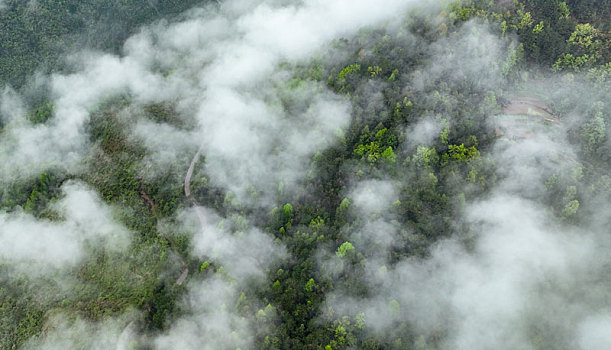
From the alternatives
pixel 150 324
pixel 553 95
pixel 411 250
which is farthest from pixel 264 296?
pixel 553 95

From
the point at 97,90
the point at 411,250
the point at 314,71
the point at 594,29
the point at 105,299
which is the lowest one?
the point at 105,299

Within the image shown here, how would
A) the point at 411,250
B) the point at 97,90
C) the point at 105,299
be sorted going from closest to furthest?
the point at 411,250 < the point at 105,299 < the point at 97,90

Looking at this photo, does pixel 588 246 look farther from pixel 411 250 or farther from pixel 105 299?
pixel 105 299

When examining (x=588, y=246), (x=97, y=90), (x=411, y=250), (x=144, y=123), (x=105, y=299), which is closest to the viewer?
(x=588, y=246)

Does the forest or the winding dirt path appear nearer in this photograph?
the forest

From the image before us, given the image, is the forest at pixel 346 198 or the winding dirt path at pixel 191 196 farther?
the winding dirt path at pixel 191 196

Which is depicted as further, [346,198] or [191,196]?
[191,196]

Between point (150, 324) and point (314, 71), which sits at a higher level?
point (314, 71)

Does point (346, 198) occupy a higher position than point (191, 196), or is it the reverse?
point (346, 198)
